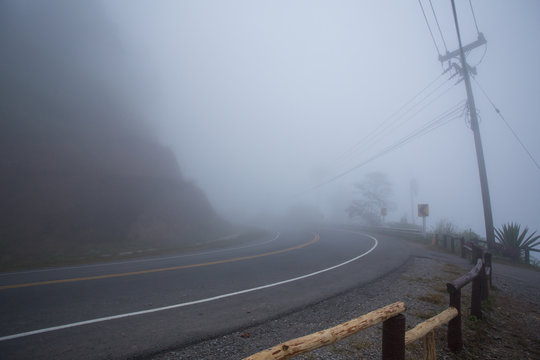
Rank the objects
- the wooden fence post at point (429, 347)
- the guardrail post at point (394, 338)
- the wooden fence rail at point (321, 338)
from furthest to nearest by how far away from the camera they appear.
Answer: the wooden fence post at point (429, 347)
the guardrail post at point (394, 338)
the wooden fence rail at point (321, 338)

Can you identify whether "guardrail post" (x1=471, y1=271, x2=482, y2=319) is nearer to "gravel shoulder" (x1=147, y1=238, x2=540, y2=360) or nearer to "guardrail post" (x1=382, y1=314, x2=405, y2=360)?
"gravel shoulder" (x1=147, y1=238, x2=540, y2=360)

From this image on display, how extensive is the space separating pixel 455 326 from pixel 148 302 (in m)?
6.23

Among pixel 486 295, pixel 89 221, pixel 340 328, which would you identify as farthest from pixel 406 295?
pixel 89 221

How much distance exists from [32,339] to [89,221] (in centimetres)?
1731

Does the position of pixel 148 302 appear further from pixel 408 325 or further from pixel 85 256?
pixel 85 256

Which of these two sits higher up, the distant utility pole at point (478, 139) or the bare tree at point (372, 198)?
the distant utility pole at point (478, 139)

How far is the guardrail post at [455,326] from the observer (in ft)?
11.3

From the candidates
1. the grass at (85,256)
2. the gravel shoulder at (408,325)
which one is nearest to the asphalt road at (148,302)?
the gravel shoulder at (408,325)

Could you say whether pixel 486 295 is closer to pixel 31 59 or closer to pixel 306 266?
pixel 306 266

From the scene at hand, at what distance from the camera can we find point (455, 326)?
3469mm

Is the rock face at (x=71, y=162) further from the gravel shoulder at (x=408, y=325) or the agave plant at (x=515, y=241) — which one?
the agave plant at (x=515, y=241)

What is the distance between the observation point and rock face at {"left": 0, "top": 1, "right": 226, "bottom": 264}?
1614 cm

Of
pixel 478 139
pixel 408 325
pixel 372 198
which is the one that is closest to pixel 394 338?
pixel 408 325

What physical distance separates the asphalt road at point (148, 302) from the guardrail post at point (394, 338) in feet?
8.62
